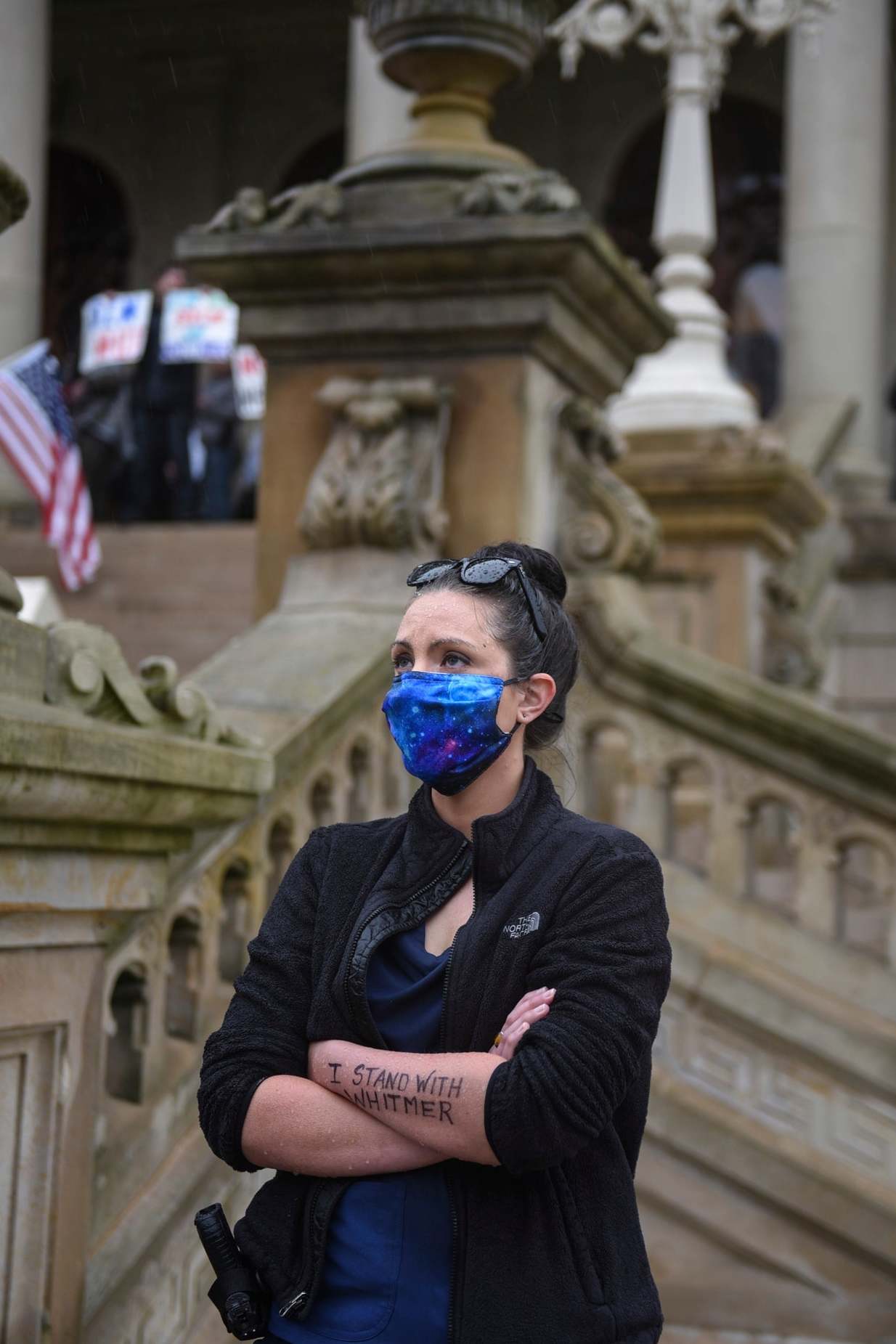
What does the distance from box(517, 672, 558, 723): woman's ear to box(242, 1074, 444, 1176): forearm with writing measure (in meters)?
0.58

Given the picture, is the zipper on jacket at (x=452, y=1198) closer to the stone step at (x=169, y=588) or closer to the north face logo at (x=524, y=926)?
the north face logo at (x=524, y=926)

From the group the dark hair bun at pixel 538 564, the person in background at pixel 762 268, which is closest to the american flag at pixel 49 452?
the dark hair bun at pixel 538 564

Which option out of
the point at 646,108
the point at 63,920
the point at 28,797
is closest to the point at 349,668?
the point at 63,920

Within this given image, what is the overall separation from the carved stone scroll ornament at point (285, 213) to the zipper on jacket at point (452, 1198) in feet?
12.4

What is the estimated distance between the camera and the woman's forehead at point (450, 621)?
2637mm

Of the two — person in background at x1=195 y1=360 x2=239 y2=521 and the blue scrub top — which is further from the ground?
person in background at x1=195 y1=360 x2=239 y2=521

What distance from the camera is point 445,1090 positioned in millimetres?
2412

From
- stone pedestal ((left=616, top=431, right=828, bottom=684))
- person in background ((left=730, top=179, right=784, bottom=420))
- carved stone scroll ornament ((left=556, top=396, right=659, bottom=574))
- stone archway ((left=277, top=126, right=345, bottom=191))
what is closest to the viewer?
carved stone scroll ornament ((left=556, top=396, right=659, bottom=574))

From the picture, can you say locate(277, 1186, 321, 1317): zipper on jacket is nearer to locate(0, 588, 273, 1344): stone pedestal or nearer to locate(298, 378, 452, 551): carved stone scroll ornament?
locate(0, 588, 273, 1344): stone pedestal

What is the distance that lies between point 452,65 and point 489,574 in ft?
13.6

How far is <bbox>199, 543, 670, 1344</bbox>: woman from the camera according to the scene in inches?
94.7

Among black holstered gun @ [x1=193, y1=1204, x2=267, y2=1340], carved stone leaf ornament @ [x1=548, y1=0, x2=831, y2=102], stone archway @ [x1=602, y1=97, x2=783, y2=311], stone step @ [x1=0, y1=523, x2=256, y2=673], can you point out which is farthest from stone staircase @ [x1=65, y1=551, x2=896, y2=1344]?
stone archway @ [x1=602, y1=97, x2=783, y2=311]

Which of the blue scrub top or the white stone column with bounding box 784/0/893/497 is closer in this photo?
the blue scrub top

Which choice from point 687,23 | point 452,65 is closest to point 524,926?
point 452,65
